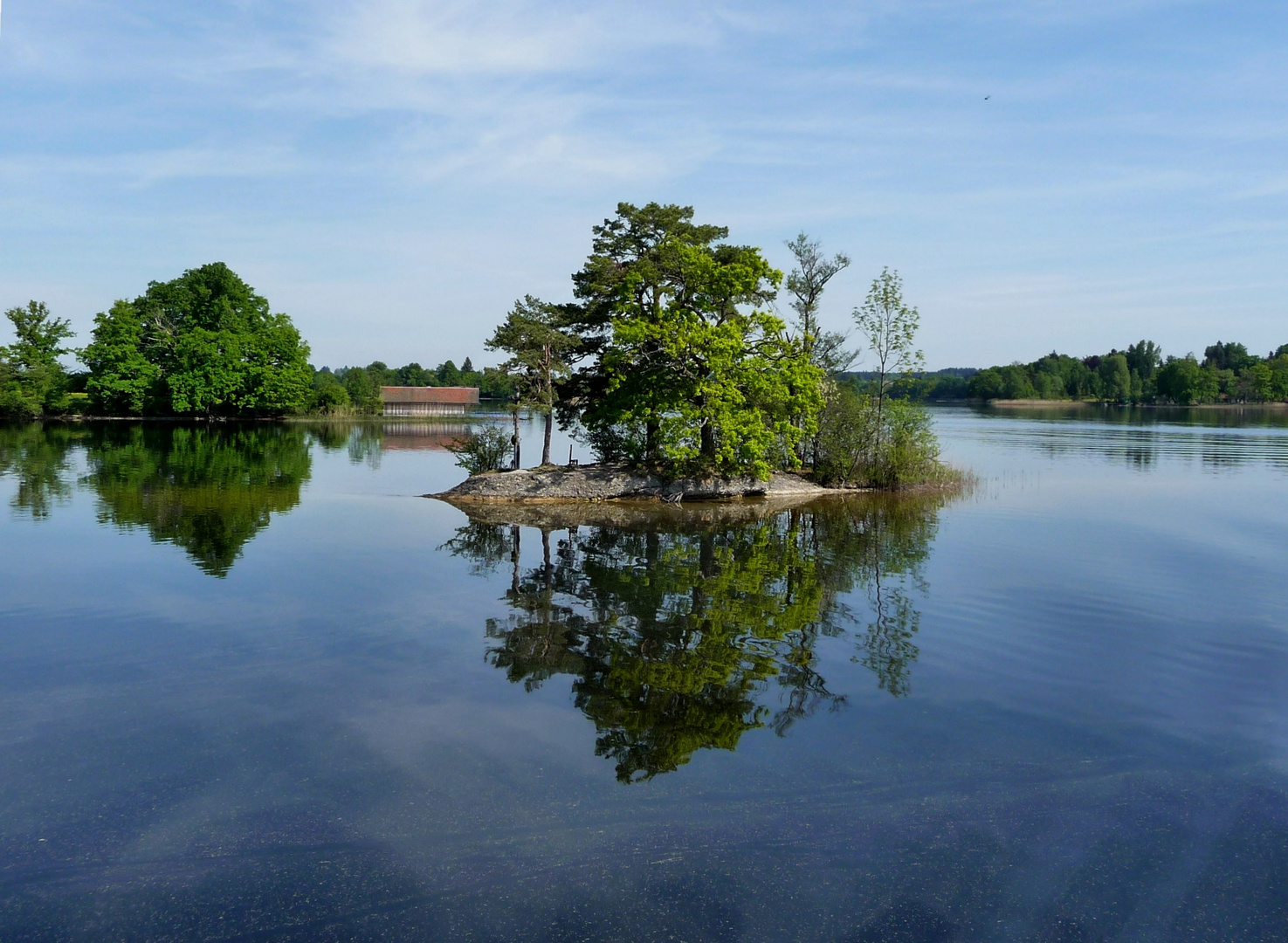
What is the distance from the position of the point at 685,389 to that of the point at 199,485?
19129mm

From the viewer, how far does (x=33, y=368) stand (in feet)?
257

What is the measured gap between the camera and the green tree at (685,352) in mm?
30125

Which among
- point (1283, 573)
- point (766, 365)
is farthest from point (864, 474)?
point (1283, 573)

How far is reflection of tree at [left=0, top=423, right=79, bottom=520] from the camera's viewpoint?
91.8ft

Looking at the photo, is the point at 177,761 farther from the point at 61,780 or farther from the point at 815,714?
the point at 815,714

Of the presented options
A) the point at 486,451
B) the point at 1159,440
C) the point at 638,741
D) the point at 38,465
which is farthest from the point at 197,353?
the point at 1159,440

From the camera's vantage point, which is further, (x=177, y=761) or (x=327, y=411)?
(x=327, y=411)

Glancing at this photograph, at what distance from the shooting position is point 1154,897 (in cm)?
704

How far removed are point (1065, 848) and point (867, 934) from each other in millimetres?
2478

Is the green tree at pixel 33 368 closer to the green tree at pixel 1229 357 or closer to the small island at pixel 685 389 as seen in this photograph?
the small island at pixel 685 389

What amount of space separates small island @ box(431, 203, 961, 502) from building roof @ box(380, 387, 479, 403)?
7949cm

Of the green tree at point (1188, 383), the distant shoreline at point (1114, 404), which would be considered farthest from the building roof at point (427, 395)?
the green tree at point (1188, 383)

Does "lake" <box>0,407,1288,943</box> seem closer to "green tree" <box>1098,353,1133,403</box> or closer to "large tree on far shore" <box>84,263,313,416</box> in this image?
"large tree on far shore" <box>84,263,313,416</box>

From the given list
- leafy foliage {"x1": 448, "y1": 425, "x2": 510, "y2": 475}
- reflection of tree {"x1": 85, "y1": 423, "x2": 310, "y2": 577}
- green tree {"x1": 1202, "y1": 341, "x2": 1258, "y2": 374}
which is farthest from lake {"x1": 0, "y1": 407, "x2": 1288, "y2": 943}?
green tree {"x1": 1202, "y1": 341, "x2": 1258, "y2": 374}
